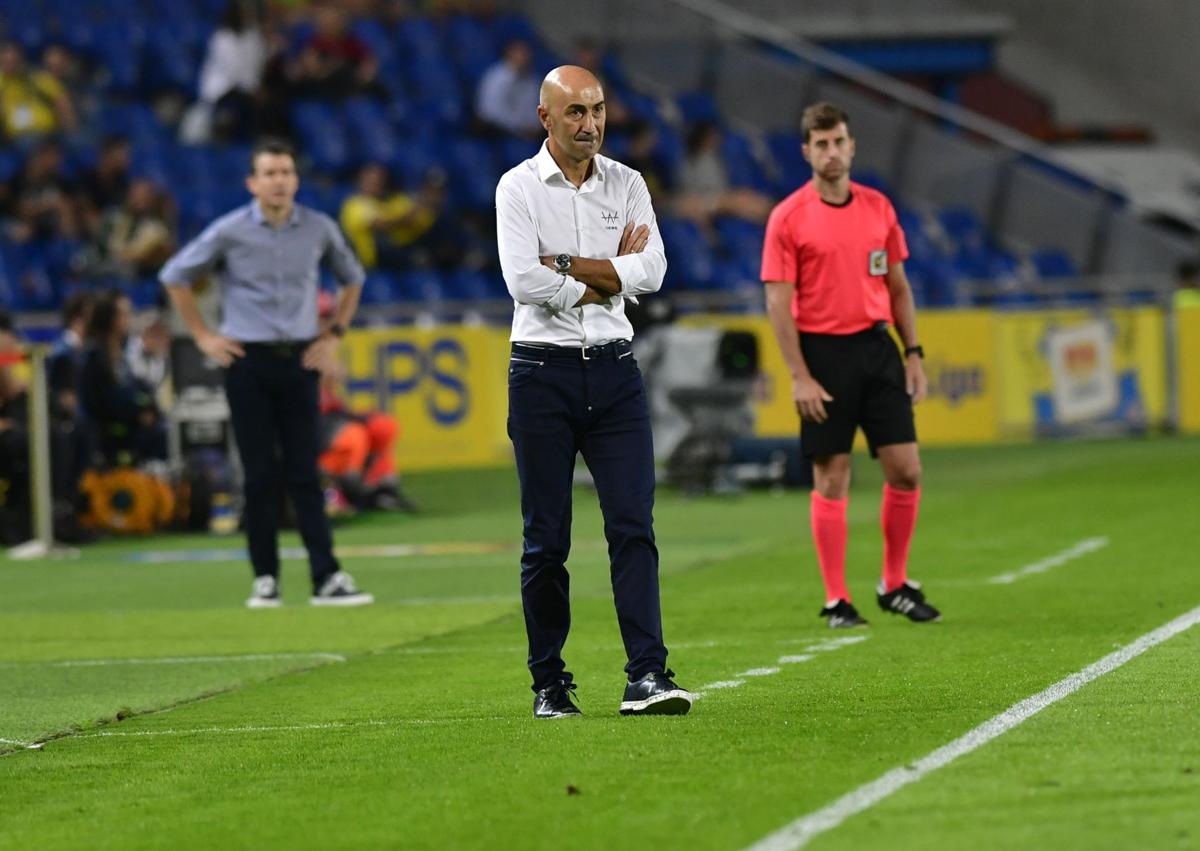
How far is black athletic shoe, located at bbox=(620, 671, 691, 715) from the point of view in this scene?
722 cm

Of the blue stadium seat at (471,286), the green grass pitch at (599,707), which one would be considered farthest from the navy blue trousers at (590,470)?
the blue stadium seat at (471,286)

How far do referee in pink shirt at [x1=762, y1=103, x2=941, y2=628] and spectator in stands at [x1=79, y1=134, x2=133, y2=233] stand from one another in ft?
48.8

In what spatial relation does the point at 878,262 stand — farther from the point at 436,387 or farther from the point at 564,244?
the point at 436,387

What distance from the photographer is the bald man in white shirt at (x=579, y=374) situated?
23.6 ft

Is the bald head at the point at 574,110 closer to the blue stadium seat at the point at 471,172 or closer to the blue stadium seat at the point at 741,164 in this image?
the blue stadium seat at the point at 471,172

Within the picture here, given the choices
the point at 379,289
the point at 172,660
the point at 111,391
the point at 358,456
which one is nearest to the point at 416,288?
the point at 379,289

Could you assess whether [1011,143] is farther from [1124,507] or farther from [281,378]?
[281,378]

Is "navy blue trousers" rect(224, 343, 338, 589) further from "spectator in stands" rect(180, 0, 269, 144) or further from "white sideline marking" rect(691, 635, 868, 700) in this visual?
"spectator in stands" rect(180, 0, 269, 144)

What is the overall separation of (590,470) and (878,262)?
3.00 m

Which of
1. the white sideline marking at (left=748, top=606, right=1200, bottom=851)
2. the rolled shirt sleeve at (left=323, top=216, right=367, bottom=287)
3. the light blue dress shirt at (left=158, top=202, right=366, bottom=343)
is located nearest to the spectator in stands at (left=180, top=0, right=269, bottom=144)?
the rolled shirt sleeve at (left=323, top=216, right=367, bottom=287)

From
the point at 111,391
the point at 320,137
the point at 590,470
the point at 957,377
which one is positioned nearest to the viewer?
the point at 590,470

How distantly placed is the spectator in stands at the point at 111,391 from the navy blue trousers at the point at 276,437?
550 cm

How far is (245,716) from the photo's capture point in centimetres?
799

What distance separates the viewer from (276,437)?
1193 centimetres
